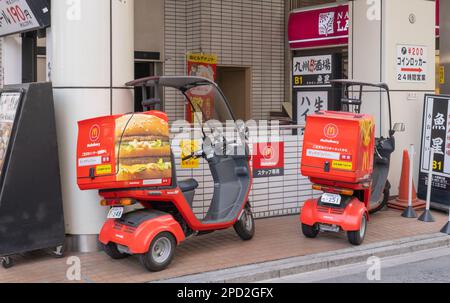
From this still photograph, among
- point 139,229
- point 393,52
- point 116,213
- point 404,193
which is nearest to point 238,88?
point 393,52

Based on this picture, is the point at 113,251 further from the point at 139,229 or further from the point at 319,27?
the point at 319,27

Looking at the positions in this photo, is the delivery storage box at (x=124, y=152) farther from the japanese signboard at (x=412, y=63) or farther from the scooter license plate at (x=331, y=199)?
the japanese signboard at (x=412, y=63)

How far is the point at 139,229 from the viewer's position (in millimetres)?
6445

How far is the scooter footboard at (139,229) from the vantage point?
6.40 meters

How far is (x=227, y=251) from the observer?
7.37m

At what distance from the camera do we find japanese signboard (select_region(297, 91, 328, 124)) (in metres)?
11.2

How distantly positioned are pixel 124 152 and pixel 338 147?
261 centimetres

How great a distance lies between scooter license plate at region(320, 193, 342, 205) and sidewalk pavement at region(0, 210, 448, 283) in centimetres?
52

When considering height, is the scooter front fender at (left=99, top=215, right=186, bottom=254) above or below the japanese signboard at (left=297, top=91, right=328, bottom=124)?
below

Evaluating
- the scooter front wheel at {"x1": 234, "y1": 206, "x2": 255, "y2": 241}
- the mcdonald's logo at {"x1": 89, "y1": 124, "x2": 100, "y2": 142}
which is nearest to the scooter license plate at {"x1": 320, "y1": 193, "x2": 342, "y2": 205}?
the scooter front wheel at {"x1": 234, "y1": 206, "x2": 255, "y2": 241}

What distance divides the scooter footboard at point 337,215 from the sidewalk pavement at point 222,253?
0.28 meters

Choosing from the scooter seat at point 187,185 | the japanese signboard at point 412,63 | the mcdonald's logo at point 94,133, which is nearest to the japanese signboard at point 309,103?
the japanese signboard at point 412,63

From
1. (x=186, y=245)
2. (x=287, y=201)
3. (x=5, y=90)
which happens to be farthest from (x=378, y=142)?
(x=5, y=90)

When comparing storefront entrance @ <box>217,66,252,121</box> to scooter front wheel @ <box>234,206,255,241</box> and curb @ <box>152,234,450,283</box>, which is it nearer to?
scooter front wheel @ <box>234,206,255,241</box>
